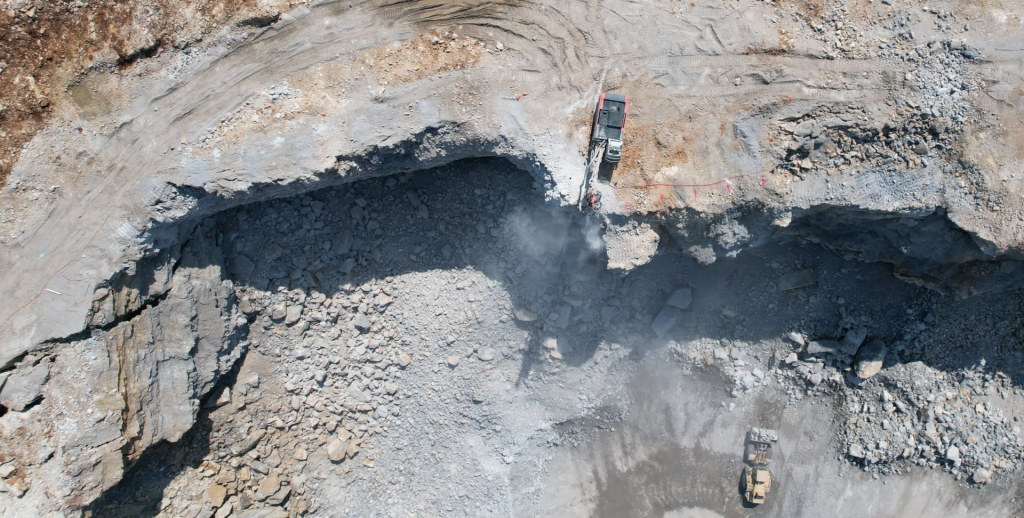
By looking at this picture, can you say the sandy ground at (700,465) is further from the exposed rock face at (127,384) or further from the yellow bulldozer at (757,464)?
the exposed rock face at (127,384)

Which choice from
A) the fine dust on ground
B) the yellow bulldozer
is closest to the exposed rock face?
the fine dust on ground

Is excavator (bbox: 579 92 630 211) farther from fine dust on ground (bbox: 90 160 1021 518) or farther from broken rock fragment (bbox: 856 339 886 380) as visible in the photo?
broken rock fragment (bbox: 856 339 886 380)

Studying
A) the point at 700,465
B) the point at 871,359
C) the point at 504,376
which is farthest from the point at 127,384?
the point at 871,359

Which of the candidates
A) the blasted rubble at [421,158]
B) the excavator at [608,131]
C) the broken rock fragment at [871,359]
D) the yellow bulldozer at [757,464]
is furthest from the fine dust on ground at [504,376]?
the excavator at [608,131]

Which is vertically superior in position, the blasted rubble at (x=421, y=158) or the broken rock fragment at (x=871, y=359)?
the blasted rubble at (x=421, y=158)

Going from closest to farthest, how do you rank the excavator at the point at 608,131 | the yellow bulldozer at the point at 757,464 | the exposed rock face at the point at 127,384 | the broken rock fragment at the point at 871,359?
the exposed rock face at the point at 127,384
the excavator at the point at 608,131
the broken rock fragment at the point at 871,359
the yellow bulldozer at the point at 757,464
